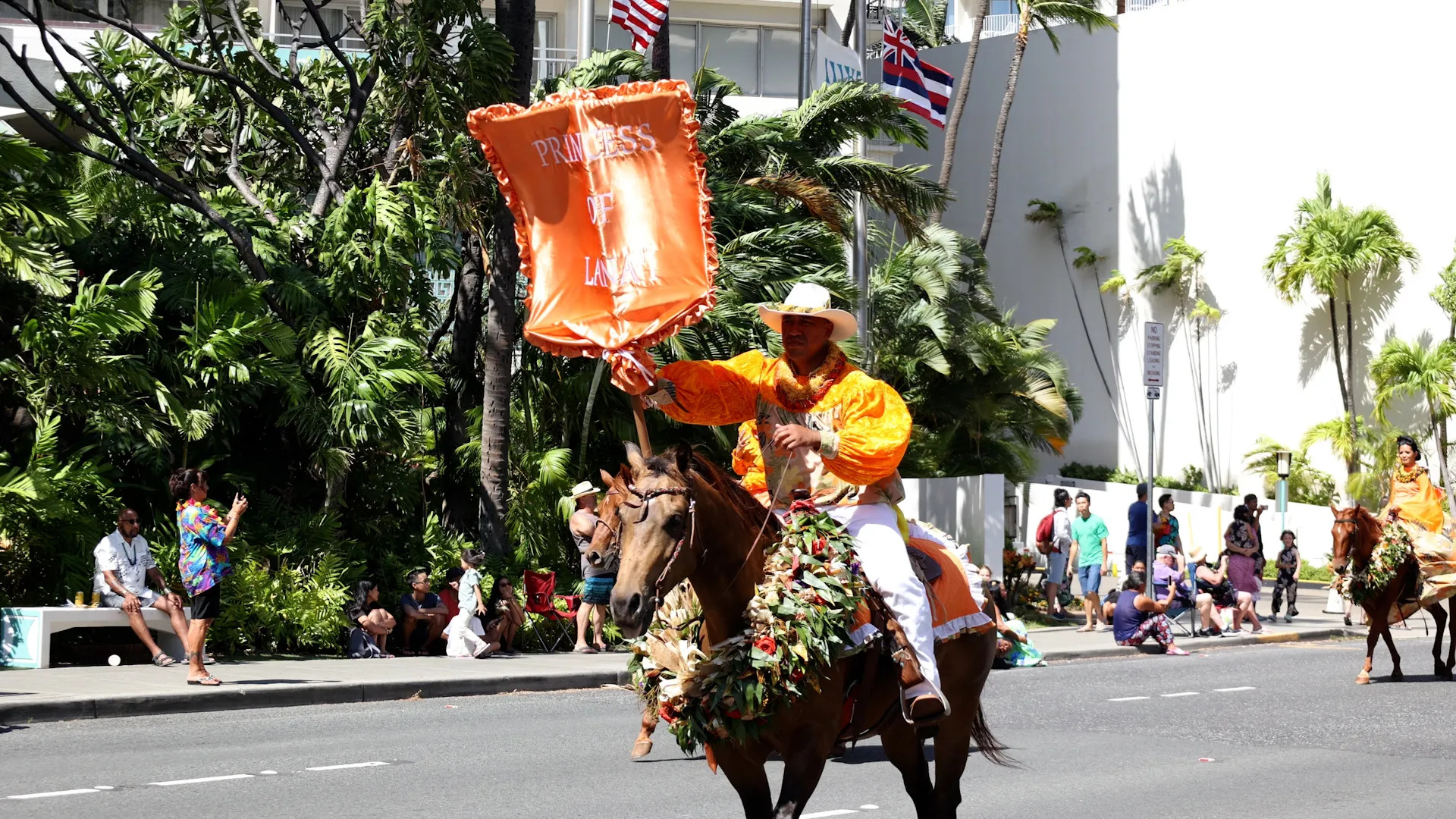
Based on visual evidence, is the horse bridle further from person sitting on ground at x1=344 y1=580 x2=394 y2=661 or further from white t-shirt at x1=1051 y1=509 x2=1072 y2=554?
white t-shirt at x1=1051 y1=509 x2=1072 y2=554

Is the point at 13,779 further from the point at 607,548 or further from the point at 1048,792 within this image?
the point at 1048,792

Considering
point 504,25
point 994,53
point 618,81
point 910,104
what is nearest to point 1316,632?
point 910,104

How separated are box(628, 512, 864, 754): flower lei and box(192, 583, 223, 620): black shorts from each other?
298 inches

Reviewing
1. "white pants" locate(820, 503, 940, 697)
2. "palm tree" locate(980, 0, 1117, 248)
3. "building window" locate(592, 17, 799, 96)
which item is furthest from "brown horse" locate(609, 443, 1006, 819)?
"palm tree" locate(980, 0, 1117, 248)

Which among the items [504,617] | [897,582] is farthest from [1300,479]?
[897,582]

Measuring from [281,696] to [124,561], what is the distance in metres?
2.36

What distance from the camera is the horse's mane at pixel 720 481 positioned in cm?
595

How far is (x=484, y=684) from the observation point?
1512 centimetres

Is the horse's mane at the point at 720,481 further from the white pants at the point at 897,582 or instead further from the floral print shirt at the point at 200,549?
the floral print shirt at the point at 200,549

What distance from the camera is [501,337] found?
61.5 ft

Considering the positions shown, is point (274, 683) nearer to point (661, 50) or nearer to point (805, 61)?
point (661, 50)

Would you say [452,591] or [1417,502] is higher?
[1417,502]

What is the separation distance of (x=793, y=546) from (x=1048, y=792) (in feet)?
13.0

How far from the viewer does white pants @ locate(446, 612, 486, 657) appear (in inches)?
674
